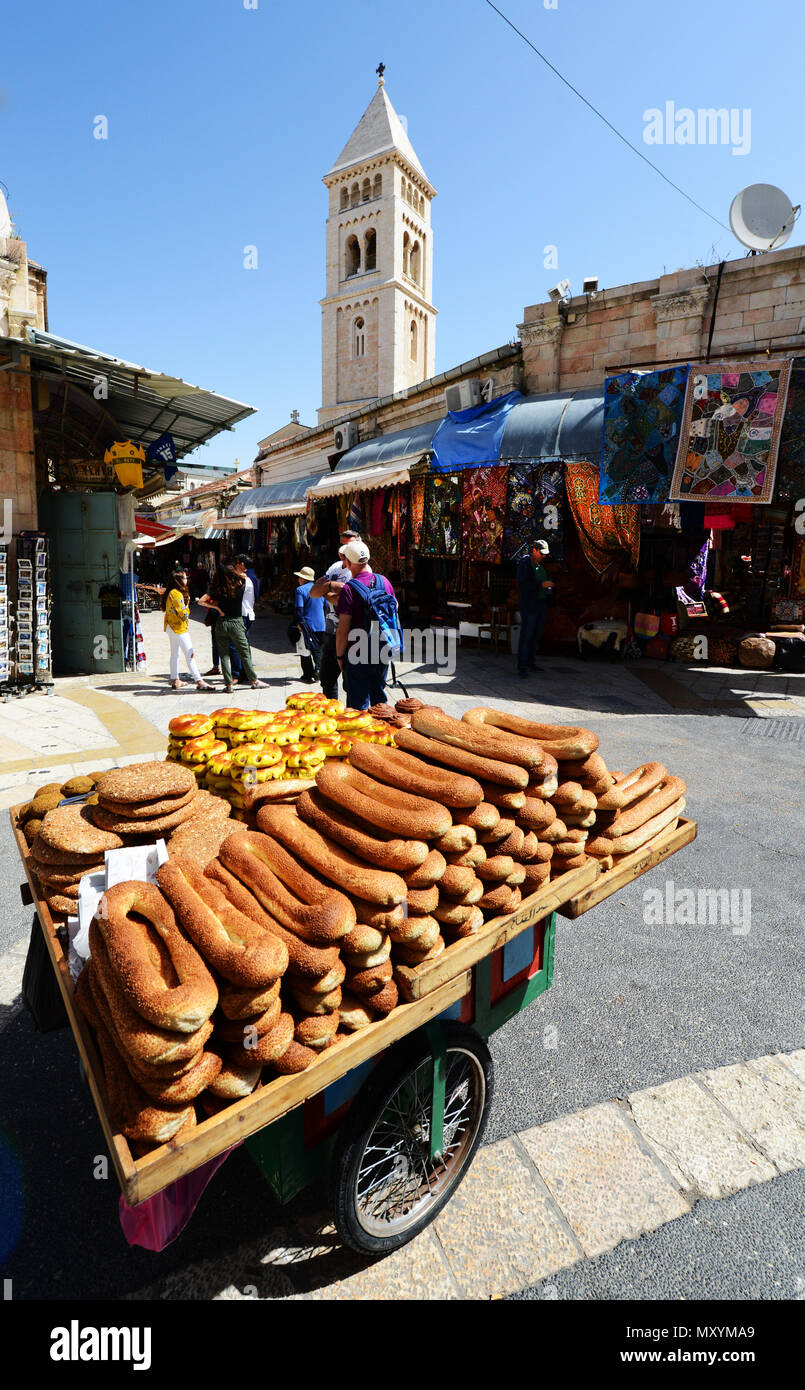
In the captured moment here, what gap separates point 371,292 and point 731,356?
42115mm

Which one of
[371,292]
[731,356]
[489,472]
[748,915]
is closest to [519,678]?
[489,472]

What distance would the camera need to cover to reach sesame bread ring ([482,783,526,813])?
240 centimetres

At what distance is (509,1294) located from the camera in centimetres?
211

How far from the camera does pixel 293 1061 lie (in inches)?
65.8

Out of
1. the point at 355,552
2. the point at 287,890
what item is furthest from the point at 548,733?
the point at 355,552

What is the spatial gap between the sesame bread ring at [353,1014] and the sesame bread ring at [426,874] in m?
0.36

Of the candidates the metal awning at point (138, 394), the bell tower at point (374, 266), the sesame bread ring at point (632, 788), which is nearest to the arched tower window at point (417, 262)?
the bell tower at point (374, 266)

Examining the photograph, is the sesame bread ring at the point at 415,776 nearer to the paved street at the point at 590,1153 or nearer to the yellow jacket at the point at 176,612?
the paved street at the point at 590,1153

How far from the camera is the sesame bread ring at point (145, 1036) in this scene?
146 cm

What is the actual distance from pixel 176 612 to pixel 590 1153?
30.8 ft

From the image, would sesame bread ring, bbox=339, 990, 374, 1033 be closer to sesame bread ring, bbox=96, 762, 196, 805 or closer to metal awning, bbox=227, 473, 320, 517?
sesame bread ring, bbox=96, 762, 196, 805

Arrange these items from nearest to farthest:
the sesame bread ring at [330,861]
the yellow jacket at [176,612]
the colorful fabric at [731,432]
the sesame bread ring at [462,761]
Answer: the sesame bread ring at [330,861]
the sesame bread ring at [462,761]
the colorful fabric at [731,432]
the yellow jacket at [176,612]
